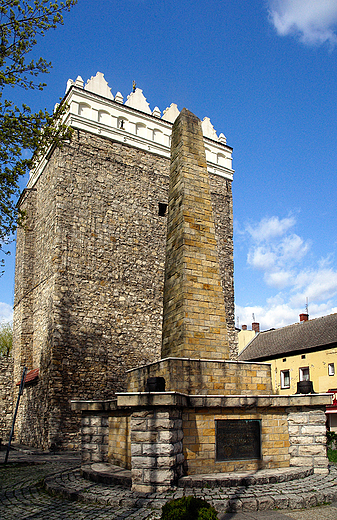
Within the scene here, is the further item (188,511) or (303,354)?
(303,354)

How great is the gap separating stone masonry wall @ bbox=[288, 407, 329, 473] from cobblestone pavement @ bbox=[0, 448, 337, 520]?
1.39ft

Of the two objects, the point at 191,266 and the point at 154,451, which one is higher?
the point at 191,266

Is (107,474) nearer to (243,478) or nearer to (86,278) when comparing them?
(243,478)

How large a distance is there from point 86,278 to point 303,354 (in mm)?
14523

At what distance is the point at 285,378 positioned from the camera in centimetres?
2642

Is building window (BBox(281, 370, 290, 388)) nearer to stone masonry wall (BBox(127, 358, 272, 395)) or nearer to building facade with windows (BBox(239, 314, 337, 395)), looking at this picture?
building facade with windows (BBox(239, 314, 337, 395))

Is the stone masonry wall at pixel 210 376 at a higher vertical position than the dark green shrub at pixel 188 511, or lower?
higher

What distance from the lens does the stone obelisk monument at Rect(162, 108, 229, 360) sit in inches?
359

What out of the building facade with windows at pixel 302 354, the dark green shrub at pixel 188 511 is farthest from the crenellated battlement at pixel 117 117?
the dark green shrub at pixel 188 511

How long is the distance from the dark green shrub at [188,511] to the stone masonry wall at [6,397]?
16815mm

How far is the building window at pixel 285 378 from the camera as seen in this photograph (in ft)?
85.5

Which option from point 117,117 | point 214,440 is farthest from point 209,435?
point 117,117

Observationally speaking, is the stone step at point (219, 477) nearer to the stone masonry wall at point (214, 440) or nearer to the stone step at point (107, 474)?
the stone step at point (107, 474)

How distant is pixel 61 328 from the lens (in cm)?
1582
